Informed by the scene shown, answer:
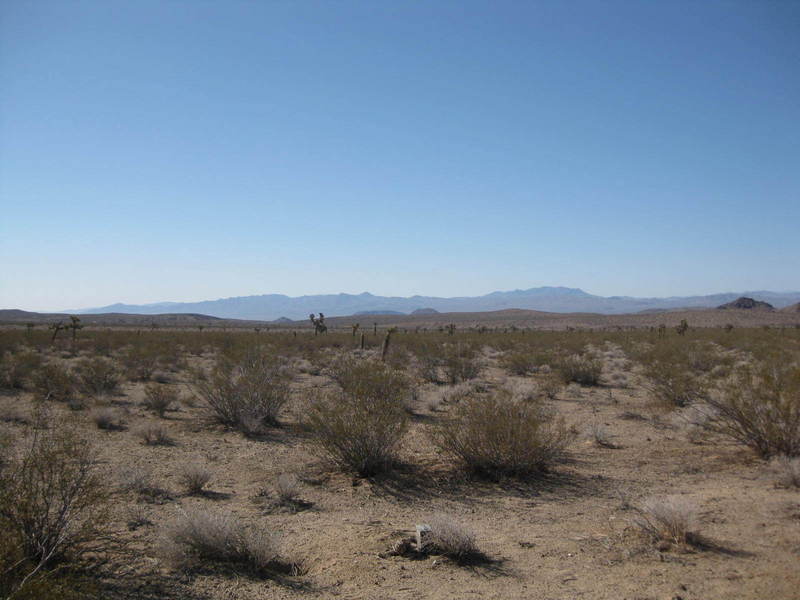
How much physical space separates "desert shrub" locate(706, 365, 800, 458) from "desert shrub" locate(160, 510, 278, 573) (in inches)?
330

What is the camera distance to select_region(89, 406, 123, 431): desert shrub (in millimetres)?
12195

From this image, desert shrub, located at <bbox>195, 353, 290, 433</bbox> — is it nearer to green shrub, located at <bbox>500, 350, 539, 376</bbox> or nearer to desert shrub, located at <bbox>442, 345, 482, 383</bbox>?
desert shrub, located at <bbox>442, 345, 482, 383</bbox>

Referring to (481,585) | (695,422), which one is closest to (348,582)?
(481,585)

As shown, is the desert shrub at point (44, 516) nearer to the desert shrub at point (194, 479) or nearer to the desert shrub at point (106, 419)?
the desert shrub at point (194, 479)

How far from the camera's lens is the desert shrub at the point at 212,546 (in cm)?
537

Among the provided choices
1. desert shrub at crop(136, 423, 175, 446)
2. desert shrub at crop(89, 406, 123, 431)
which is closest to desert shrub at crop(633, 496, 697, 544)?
desert shrub at crop(136, 423, 175, 446)

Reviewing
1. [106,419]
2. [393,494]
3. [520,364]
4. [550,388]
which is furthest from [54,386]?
[520,364]

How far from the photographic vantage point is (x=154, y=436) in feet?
37.0

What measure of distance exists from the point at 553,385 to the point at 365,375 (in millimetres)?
9227

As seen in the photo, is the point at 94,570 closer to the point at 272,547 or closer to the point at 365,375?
the point at 272,547

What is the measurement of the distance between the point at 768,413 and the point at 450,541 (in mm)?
6848

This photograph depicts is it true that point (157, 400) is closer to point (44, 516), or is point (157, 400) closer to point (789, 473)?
point (44, 516)

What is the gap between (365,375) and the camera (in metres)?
10.7

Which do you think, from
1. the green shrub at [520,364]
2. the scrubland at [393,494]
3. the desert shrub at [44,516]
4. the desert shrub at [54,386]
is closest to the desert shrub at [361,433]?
the scrubland at [393,494]
